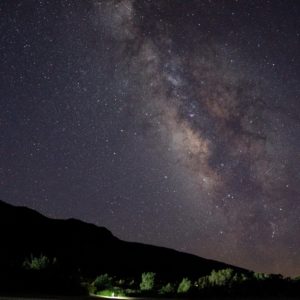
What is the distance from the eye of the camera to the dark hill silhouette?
166 feet

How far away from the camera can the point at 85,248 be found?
60.3 meters

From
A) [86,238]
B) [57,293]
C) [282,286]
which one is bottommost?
[57,293]

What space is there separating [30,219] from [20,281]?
48148 mm

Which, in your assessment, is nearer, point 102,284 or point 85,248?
point 102,284

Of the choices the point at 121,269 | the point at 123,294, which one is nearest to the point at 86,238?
the point at 121,269

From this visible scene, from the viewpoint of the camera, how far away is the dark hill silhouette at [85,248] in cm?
5066

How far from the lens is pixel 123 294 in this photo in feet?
78.0

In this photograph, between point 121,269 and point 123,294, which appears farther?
point 121,269

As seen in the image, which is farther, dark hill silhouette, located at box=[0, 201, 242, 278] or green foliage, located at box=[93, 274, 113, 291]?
dark hill silhouette, located at box=[0, 201, 242, 278]

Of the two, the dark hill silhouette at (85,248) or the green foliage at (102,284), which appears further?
the dark hill silhouette at (85,248)

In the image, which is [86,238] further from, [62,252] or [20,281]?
[20,281]

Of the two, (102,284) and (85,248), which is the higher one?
(85,248)

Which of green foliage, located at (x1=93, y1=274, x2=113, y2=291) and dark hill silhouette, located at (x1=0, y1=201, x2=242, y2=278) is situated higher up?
dark hill silhouette, located at (x1=0, y1=201, x2=242, y2=278)

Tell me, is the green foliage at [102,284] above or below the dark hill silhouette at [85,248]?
below
